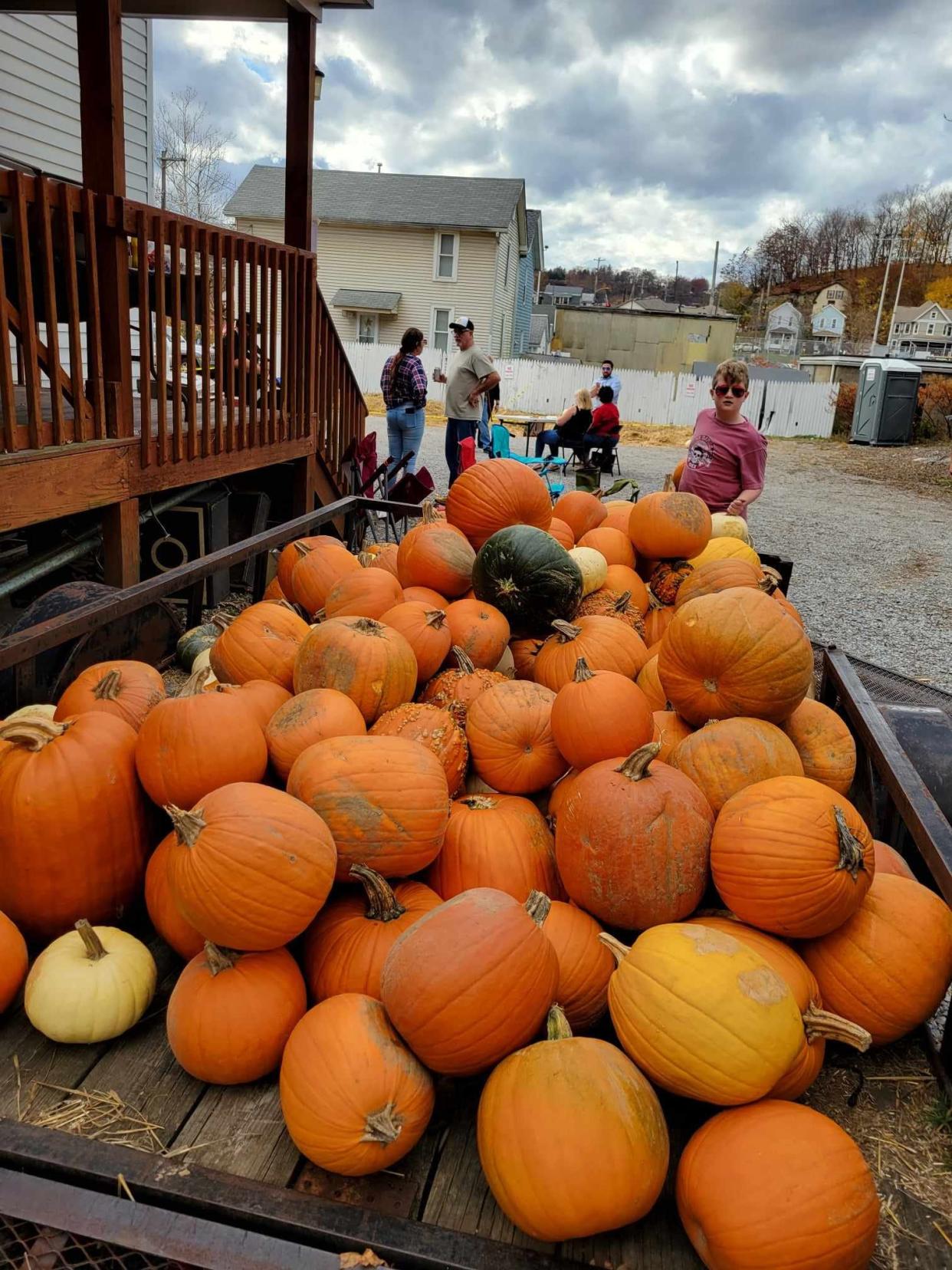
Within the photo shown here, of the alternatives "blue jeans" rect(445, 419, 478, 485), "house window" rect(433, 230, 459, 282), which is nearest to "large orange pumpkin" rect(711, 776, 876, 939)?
"blue jeans" rect(445, 419, 478, 485)

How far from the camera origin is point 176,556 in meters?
6.02

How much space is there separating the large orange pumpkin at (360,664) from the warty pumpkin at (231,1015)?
88 cm

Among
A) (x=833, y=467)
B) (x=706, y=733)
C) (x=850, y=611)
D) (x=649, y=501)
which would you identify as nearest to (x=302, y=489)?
(x=649, y=501)

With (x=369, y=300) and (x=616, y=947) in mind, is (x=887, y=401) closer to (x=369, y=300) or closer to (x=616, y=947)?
(x=369, y=300)

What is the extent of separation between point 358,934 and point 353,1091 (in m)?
0.39

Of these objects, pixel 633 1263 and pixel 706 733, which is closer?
pixel 633 1263

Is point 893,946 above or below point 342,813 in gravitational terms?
below

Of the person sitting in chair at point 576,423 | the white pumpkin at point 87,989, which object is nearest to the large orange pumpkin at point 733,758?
the white pumpkin at point 87,989

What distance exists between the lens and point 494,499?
12.0ft

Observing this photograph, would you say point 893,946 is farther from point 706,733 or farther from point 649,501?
point 649,501

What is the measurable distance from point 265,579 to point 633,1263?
4751mm

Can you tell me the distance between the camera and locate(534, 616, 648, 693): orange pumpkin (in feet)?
9.20

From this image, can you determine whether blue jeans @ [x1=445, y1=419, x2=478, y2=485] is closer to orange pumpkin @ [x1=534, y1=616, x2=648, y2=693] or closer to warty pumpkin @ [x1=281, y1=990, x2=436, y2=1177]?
orange pumpkin @ [x1=534, y1=616, x2=648, y2=693]

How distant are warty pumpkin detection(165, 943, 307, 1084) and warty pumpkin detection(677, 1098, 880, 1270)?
2.53 ft
